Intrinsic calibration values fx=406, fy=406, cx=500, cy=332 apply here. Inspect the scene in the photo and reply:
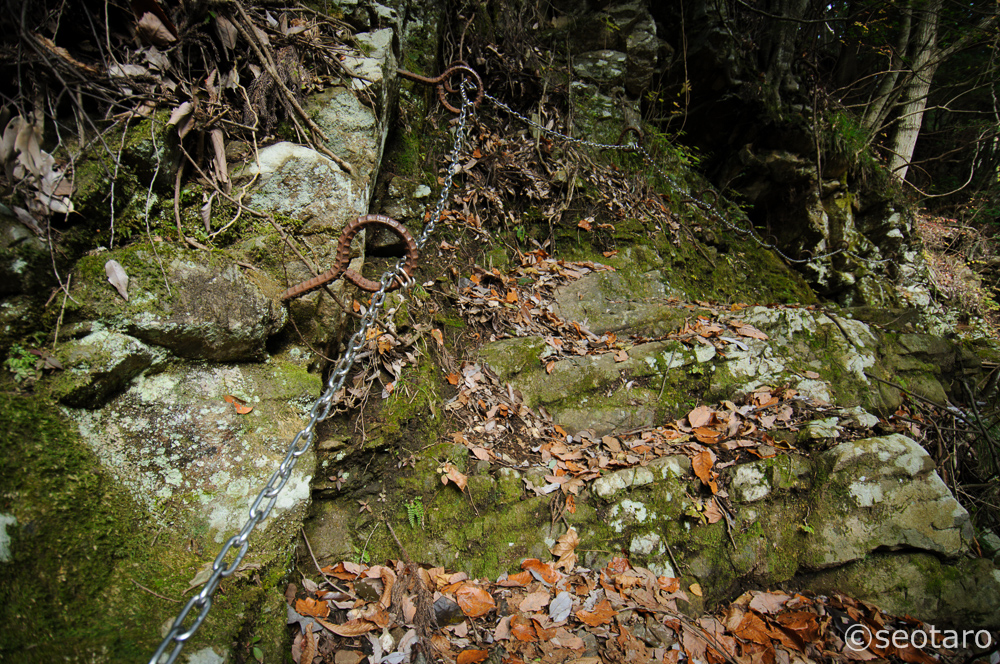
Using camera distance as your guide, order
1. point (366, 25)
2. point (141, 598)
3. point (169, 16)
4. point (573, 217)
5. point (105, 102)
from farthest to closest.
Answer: point (573, 217) → point (366, 25) → point (169, 16) → point (105, 102) → point (141, 598)

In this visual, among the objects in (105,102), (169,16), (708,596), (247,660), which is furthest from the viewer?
(708,596)

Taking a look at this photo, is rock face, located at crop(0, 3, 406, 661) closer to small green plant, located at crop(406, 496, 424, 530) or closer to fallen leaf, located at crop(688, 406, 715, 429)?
small green plant, located at crop(406, 496, 424, 530)

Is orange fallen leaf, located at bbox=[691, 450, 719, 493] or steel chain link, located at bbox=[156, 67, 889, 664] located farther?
orange fallen leaf, located at bbox=[691, 450, 719, 493]

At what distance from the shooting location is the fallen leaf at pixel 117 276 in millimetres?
1994

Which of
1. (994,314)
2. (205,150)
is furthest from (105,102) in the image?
(994,314)

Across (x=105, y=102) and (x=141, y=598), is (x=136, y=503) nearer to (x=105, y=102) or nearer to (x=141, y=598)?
(x=141, y=598)

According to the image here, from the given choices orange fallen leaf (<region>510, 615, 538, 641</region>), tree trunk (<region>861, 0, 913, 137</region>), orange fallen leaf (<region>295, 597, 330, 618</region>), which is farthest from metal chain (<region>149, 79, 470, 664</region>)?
tree trunk (<region>861, 0, 913, 137</region>)

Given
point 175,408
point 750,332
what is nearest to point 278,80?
point 175,408

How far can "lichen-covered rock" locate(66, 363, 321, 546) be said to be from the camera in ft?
6.25

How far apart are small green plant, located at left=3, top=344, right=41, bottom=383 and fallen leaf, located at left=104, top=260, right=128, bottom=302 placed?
41 centimetres

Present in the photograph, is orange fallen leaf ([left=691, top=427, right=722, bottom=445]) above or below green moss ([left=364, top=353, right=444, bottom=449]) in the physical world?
below

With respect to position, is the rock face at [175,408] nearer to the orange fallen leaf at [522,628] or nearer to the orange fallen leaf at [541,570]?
the orange fallen leaf at [522,628]

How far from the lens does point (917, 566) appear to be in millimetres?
2748

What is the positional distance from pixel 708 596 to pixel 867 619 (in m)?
0.98
